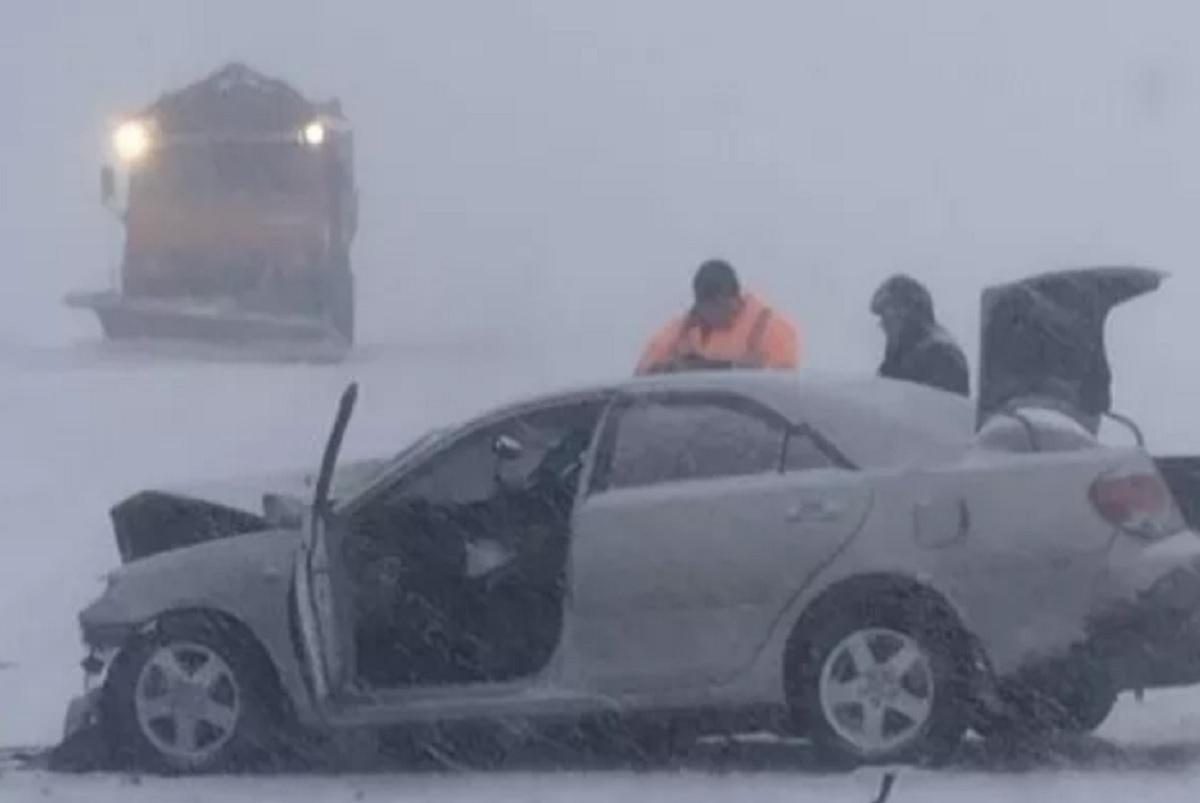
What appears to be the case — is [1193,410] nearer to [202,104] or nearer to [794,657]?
[202,104]

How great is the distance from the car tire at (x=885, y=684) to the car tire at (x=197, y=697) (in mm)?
1755

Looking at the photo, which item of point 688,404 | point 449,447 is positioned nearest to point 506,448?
point 449,447

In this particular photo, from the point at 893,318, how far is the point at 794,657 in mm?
2926

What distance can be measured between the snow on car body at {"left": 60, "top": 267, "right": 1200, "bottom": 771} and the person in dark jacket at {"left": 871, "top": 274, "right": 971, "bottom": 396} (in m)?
1.57

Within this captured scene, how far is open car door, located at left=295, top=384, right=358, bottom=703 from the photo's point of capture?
10.9 m

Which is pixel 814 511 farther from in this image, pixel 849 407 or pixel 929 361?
pixel 929 361

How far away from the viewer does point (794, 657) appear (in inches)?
414

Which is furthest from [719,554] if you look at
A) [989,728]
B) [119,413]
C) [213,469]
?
[119,413]

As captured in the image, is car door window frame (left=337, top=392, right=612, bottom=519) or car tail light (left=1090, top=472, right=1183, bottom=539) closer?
car tail light (left=1090, top=472, right=1183, bottom=539)

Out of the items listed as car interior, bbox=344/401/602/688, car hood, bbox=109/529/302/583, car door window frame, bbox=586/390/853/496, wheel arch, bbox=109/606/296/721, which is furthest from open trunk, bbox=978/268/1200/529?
wheel arch, bbox=109/606/296/721

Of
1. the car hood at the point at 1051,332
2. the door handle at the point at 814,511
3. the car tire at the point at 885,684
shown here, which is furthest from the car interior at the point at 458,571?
the car hood at the point at 1051,332

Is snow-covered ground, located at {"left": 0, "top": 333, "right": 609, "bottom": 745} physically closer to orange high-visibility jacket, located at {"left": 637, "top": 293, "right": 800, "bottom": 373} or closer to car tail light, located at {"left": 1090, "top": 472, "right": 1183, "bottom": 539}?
orange high-visibility jacket, located at {"left": 637, "top": 293, "right": 800, "bottom": 373}

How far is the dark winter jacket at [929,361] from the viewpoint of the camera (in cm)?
1302

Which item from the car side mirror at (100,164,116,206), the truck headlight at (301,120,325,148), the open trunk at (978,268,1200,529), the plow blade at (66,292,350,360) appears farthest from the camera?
the truck headlight at (301,120,325,148)
